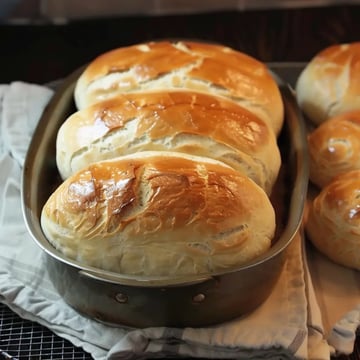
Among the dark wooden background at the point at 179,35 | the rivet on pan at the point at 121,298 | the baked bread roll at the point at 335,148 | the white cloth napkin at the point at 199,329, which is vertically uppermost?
the rivet on pan at the point at 121,298

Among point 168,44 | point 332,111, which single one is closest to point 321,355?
point 332,111

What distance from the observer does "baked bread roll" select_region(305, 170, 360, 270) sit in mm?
874

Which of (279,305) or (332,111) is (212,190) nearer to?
(279,305)

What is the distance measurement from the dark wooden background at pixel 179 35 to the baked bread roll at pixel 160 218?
686mm

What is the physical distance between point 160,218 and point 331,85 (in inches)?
20.9

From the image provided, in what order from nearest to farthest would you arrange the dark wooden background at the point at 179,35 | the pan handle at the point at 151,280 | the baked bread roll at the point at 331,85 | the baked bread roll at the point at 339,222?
1. the pan handle at the point at 151,280
2. the baked bread roll at the point at 339,222
3. the baked bread roll at the point at 331,85
4. the dark wooden background at the point at 179,35

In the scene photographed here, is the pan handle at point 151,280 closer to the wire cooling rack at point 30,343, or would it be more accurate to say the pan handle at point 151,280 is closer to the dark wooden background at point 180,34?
the wire cooling rack at point 30,343

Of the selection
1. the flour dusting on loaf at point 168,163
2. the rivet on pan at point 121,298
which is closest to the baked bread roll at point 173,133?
the flour dusting on loaf at point 168,163

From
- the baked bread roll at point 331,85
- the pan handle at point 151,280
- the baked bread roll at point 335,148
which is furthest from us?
the baked bread roll at point 331,85

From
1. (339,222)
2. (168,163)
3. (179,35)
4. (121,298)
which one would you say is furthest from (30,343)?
(179,35)

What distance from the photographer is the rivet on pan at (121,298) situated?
726 millimetres

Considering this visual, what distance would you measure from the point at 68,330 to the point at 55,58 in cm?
84

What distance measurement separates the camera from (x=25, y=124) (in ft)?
3.76

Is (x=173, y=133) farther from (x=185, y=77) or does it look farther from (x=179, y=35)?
(x=179, y=35)
